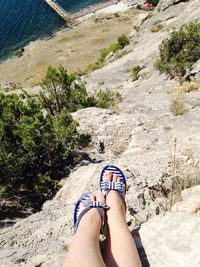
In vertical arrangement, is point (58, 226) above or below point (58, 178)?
above

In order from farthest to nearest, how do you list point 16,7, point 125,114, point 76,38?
point 16,7 < point 76,38 < point 125,114

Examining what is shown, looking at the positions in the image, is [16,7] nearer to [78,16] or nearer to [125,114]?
[78,16]

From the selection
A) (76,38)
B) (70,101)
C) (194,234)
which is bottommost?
(76,38)

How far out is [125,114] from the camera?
42.4ft

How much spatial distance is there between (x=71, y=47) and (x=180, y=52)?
94.6 ft

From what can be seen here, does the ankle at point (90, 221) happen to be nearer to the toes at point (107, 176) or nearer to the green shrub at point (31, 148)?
the toes at point (107, 176)

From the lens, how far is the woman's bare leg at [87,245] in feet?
13.9

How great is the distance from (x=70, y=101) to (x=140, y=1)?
46.2m

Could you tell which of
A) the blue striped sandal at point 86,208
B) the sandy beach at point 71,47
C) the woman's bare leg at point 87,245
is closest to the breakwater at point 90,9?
the sandy beach at point 71,47

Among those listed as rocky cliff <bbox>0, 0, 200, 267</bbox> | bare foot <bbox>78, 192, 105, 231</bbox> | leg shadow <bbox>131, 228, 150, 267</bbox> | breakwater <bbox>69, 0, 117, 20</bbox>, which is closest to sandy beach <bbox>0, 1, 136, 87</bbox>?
breakwater <bbox>69, 0, 117, 20</bbox>

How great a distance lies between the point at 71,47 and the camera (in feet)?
156

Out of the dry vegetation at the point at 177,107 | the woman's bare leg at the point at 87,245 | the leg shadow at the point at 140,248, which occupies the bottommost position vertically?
the dry vegetation at the point at 177,107

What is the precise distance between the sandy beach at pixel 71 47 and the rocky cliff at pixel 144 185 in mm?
28226

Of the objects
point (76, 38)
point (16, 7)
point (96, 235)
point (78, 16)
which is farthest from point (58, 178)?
point (16, 7)
